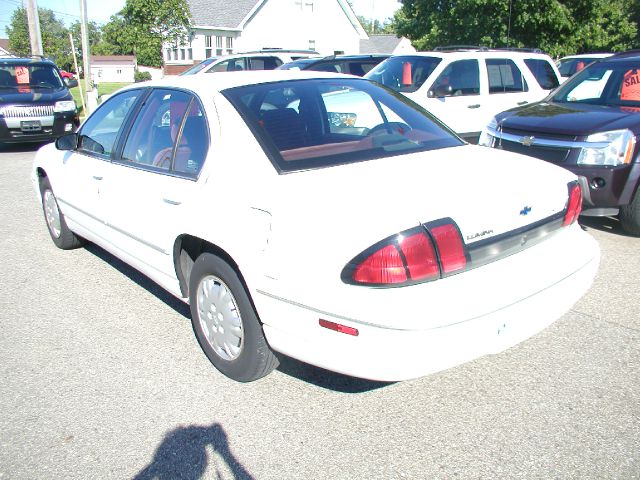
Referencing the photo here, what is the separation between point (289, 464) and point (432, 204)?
4.45ft

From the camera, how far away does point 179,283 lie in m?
3.74

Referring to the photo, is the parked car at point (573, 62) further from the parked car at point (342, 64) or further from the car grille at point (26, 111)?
the car grille at point (26, 111)

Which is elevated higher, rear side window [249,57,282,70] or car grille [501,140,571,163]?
rear side window [249,57,282,70]

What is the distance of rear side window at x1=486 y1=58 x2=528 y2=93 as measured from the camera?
9.62 metres

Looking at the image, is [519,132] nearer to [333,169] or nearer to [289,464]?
[333,169]

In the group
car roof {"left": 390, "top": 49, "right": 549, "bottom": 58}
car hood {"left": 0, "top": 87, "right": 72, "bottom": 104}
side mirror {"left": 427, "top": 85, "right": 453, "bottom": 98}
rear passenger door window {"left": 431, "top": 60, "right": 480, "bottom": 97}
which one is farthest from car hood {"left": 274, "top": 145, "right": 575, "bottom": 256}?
car hood {"left": 0, "top": 87, "right": 72, "bottom": 104}

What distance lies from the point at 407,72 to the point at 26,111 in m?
7.47

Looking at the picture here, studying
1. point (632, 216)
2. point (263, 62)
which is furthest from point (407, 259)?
point (263, 62)

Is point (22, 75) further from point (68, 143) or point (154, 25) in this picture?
point (154, 25)

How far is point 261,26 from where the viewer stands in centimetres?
4388

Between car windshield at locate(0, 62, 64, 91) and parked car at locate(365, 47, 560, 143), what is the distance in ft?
24.2

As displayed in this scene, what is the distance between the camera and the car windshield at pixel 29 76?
12.6 metres

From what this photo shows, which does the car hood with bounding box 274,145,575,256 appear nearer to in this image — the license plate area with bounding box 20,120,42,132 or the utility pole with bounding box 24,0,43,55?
the license plate area with bounding box 20,120,42,132

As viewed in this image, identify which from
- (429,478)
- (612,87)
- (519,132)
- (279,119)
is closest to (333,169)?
(279,119)
